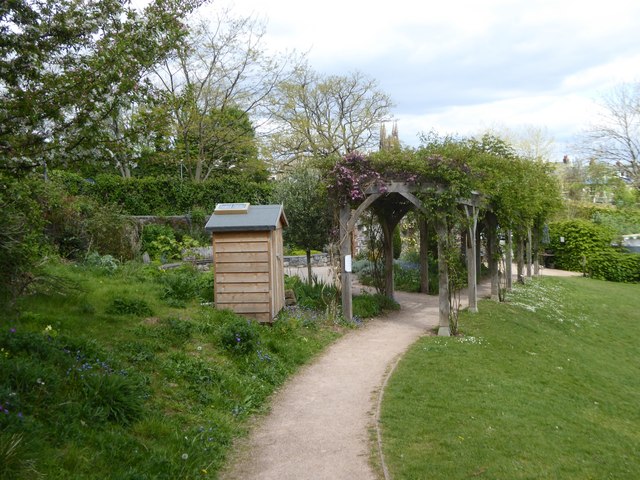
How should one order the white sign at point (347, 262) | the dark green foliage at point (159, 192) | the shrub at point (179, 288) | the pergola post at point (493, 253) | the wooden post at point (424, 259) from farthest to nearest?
the dark green foliage at point (159, 192) < the wooden post at point (424, 259) < the pergola post at point (493, 253) < the white sign at point (347, 262) < the shrub at point (179, 288)

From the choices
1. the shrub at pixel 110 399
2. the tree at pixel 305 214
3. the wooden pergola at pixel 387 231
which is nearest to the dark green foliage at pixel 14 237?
the shrub at pixel 110 399

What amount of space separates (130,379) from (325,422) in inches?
83.4

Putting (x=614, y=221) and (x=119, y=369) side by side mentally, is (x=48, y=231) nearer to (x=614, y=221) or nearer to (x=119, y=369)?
(x=119, y=369)

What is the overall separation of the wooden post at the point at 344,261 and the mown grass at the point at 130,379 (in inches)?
51.3

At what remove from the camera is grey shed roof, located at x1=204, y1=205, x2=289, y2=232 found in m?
9.55

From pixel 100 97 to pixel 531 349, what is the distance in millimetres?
8757

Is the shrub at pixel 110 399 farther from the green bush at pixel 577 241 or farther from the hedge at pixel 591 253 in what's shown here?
the green bush at pixel 577 241

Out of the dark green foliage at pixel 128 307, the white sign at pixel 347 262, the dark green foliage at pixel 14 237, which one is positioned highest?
the dark green foliage at pixel 14 237

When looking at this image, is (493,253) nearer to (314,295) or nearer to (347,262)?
(314,295)

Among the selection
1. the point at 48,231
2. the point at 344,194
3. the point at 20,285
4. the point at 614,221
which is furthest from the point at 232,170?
the point at 20,285

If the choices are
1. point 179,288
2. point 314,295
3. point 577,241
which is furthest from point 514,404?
point 577,241

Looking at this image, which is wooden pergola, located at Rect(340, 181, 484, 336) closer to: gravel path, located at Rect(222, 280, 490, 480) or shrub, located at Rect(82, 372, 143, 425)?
gravel path, located at Rect(222, 280, 490, 480)

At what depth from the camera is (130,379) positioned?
17.8ft

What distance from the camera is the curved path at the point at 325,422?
4777 millimetres
